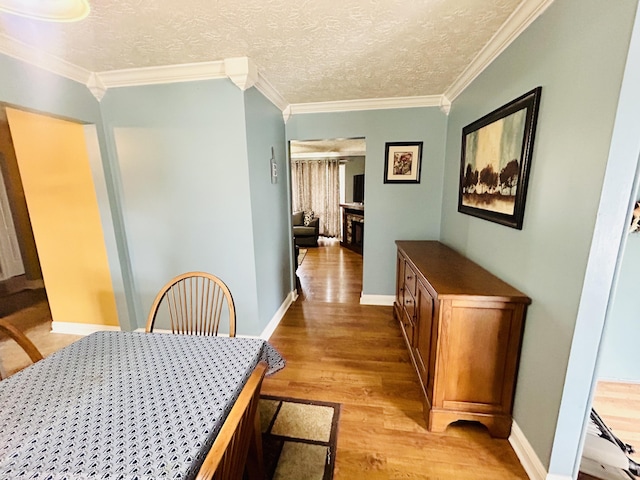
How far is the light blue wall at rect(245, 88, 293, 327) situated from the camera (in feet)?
7.61

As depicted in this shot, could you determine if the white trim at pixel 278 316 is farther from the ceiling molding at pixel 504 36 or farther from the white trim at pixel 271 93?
the ceiling molding at pixel 504 36

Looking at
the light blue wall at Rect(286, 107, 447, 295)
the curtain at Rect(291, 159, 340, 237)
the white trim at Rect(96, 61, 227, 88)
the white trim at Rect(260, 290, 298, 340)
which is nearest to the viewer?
the white trim at Rect(96, 61, 227, 88)

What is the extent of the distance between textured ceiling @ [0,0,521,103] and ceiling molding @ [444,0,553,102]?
0.04m

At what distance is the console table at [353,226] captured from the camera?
609 centimetres

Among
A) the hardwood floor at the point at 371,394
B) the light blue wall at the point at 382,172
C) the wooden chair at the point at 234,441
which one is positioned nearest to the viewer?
the wooden chair at the point at 234,441

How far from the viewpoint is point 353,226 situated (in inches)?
254

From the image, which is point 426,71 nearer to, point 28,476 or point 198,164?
point 198,164

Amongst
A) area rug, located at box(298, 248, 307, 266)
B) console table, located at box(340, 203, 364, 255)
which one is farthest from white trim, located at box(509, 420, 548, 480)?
console table, located at box(340, 203, 364, 255)

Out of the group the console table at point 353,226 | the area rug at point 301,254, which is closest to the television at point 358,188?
the console table at point 353,226

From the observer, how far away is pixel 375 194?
10.4ft

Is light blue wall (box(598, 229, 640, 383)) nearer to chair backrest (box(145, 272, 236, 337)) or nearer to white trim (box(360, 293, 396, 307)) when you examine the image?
white trim (box(360, 293, 396, 307))

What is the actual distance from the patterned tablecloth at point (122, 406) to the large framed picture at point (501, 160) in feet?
5.29

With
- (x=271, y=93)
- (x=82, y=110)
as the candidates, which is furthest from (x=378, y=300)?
(x=82, y=110)

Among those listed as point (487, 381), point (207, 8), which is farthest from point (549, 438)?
point (207, 8)
